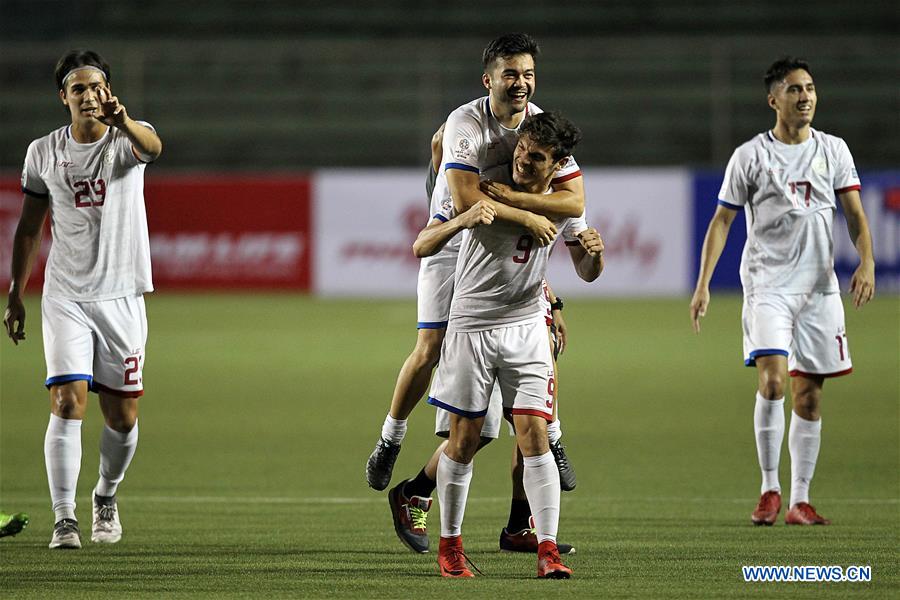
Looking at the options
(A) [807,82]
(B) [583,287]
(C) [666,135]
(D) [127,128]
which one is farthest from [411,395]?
(C) [666,135]

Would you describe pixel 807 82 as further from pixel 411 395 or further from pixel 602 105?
pixel 602 105

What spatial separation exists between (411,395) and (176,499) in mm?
1806

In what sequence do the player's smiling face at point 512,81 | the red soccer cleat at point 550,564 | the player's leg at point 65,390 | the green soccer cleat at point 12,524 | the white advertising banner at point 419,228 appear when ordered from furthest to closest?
the white advertising banner at point 419,228 < the player's leg at point 65,390 < the green soccer cleat at point 12,524 < the player's smiling face at point 512,81 < the red soccer cleat at point 550,564

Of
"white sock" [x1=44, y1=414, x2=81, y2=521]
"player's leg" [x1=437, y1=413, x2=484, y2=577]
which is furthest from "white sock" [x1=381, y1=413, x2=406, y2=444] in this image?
"white sock" [x1=44, y1=414, x2=81, y2=521]

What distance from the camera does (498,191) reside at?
19.0 ft

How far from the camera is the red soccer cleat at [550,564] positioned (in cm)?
564

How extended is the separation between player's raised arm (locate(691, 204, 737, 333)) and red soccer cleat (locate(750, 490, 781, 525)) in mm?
886

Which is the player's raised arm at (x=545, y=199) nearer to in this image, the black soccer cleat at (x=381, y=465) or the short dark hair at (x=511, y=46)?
the short dark hair at (x=511, y=46)

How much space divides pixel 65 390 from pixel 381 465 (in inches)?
56.8

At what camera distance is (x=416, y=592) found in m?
5.48

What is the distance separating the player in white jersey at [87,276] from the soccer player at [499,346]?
65.4 inches

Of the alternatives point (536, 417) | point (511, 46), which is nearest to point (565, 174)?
point (511, 46)

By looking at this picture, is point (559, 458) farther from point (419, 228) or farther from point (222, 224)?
point (222, 224)

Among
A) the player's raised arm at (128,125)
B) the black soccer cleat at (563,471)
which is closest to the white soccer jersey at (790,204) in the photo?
the black soccer cleat at (563,471)
